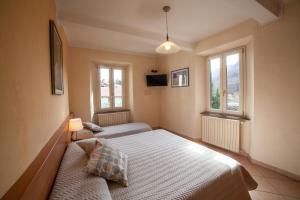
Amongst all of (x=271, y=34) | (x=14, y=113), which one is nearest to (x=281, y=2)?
(x=271, y=34)

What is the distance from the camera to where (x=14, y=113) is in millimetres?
659

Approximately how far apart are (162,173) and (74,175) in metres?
0.80

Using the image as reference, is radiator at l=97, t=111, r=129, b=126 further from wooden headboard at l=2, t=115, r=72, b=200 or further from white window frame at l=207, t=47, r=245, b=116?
wooden headboard at l=2, t=115, r=72, b=200

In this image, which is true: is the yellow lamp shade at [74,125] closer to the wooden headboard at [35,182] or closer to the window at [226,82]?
the wooden headboard at [35,182]

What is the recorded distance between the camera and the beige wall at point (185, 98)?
3512 millimetres

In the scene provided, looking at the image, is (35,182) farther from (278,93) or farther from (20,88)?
(278,93)

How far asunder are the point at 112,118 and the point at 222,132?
296 centimetres

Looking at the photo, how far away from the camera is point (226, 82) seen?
10.3 ft

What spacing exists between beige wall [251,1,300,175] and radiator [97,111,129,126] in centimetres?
328

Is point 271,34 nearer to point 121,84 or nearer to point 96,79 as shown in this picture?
point 121,84

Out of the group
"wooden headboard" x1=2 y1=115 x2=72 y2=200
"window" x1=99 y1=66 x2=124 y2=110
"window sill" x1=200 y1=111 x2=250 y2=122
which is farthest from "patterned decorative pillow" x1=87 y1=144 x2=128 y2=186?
"window" x1=99 y1=66 x2=124 y2=110

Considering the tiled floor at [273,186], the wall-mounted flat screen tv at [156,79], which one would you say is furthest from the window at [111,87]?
the tiled floor at [273,186]

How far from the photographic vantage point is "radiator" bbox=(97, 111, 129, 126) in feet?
12.7

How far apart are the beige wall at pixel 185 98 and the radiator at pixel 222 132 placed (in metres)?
0.25
